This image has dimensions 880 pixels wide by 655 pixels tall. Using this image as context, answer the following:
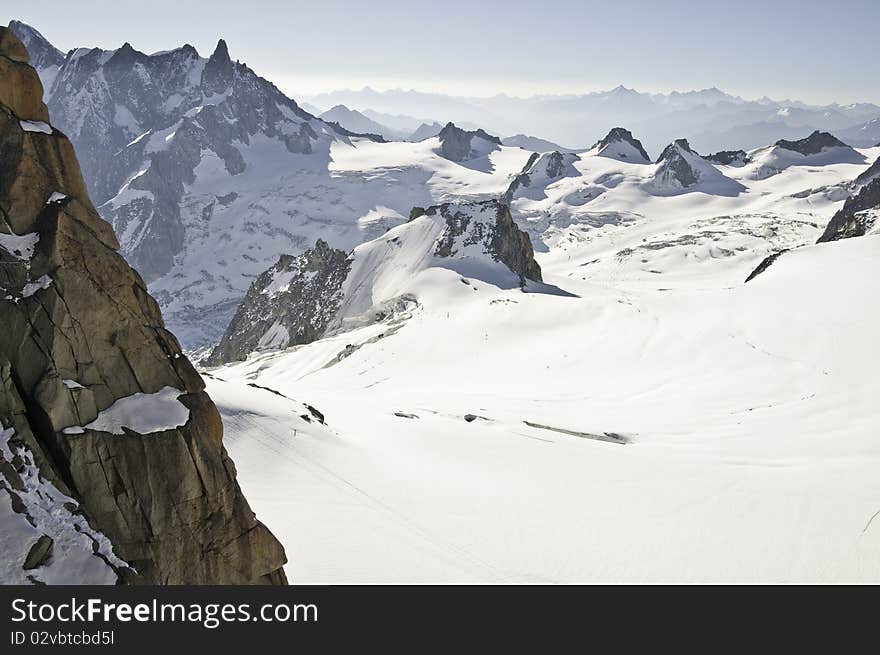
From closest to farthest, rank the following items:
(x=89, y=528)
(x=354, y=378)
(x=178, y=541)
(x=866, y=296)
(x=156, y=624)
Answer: (x=156, y=624) < (x=89, y=528) < (x=178, y=541) < (x=866, y=296) < (x=354, y=378)

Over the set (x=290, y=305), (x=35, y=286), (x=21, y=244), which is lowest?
(x=290, y=305)

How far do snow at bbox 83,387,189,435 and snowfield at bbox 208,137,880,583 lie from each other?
6530 mm

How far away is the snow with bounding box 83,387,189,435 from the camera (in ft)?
33.8

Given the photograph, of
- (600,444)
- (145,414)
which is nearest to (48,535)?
(145,414)

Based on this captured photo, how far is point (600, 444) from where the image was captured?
27219 millimetres

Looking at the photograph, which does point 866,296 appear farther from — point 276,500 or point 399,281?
point 399,281

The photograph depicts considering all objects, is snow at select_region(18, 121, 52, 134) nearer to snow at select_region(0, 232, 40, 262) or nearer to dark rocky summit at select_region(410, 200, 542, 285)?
snow at select_region(0, 232, 40, 262)

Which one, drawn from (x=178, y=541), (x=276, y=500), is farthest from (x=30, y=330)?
(x=276, y=500)

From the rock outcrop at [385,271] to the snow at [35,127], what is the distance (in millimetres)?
62522

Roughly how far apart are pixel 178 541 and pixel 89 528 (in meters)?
1.63

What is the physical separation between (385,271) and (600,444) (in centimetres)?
6394

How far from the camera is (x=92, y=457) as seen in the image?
32.5 ft

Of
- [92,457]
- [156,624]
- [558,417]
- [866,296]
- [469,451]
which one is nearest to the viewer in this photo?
[156,624]

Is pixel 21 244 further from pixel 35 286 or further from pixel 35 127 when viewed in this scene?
pixel 35 127
